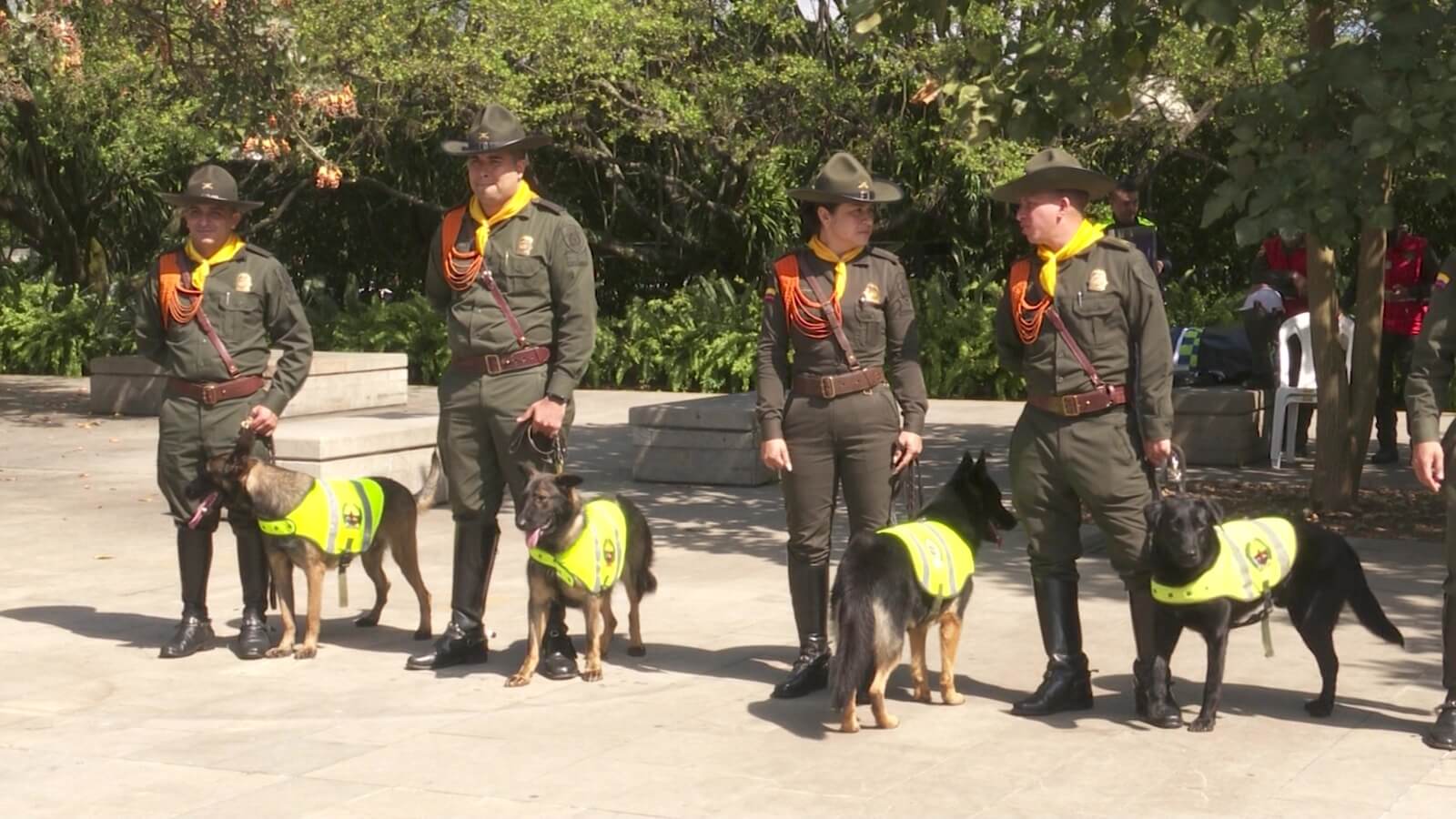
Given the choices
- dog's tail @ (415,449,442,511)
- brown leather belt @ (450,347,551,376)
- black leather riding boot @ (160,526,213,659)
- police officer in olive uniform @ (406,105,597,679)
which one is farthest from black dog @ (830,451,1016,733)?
dog's tail @ (415,449,442,511)

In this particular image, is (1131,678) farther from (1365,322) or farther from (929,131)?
(929,131)

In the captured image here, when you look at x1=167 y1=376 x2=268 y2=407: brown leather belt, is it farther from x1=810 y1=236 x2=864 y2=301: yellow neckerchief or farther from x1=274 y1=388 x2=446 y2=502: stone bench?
x1=274 y1=388 x2=446 y2=502: stone bench

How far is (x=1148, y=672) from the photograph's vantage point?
6.93 meters

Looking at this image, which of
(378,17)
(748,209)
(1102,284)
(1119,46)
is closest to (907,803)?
(1102,284)

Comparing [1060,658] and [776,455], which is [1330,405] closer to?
[1060,658]

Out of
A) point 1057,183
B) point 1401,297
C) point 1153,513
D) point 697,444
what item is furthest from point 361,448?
point 1401,297

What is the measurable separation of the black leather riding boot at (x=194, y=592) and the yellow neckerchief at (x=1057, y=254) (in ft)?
12.8

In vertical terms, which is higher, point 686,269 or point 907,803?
point 686,269

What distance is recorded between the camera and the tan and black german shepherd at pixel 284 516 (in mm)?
8133

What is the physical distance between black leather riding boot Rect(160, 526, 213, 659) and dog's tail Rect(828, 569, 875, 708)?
3.15m

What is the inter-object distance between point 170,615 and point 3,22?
8.06 meters

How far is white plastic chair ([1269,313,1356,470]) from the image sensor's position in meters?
14.2

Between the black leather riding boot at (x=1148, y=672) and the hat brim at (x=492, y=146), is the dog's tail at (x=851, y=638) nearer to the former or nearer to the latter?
the black leather riding boot at (x=1148, y=672)

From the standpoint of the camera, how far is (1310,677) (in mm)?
7676
